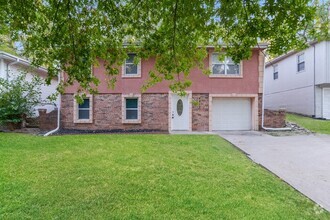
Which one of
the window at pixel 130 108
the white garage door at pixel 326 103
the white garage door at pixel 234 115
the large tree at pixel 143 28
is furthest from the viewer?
the white garage door at pixel 326 103

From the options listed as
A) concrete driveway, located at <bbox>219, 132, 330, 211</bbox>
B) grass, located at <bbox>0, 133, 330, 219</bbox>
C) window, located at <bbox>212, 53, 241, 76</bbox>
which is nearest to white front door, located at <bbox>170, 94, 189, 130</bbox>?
window, located at <bbox>212, 53, 241, 76</bbox>

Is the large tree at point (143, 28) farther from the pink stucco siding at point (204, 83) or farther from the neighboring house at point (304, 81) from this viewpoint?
the neighboring house at point (304, 81)

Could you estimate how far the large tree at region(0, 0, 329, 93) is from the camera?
13.3 feet

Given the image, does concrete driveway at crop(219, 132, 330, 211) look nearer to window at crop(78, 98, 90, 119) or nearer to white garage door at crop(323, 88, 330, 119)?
white garage door at crop(323, 88, 330, 119)

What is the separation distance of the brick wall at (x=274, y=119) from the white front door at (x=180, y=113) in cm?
460

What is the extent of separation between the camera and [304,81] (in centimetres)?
1905

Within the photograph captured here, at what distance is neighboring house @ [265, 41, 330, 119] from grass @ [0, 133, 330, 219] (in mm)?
13208

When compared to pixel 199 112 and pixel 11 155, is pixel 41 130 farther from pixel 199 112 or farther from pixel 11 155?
pixel 199 112

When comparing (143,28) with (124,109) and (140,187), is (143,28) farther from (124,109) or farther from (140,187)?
(124,109)

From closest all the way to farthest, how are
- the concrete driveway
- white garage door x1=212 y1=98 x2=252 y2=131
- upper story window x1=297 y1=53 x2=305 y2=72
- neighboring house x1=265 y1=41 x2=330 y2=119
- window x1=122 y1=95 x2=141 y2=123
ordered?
the concrete driveway < window x1=122 y1=95 x2=141 y2=123 < white garage door x1=212 y1=98 x2=252 y2=131 < neighboring house x1=265 y1=41 x2=330 y2=119 < upper story window x1=297 y1=53 x2=305 y2=72

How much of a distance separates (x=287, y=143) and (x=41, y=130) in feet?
39.9

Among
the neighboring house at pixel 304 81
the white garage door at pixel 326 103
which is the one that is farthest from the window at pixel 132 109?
the white garage door at pixel 326 103

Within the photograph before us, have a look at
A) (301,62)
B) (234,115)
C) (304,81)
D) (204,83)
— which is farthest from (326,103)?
(204,83)

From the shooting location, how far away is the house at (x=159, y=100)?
13977 millimetres
